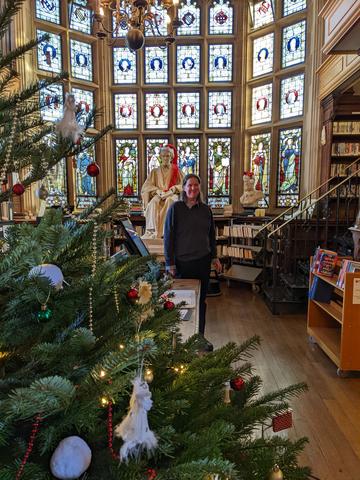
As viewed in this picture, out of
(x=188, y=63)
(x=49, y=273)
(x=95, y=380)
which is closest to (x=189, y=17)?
(x=188, y=63)

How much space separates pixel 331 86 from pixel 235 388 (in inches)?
212

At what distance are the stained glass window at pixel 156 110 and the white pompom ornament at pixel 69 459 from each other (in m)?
7.23

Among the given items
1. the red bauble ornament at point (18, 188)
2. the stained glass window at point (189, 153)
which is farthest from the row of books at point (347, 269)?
the stained glass window at point (189, 153)

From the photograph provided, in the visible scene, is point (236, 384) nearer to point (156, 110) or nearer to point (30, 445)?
point (30, 445)

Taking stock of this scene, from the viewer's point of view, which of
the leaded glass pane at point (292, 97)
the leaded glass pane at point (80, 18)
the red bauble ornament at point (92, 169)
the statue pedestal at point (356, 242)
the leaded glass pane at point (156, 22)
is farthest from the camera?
the leaded glass pane at point (80, 18)

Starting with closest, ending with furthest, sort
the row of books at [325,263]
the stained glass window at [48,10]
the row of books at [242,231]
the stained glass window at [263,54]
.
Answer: the row of books at [325,263]
the row of books at [242,231]
the stained glass window at [48,10]
the stained glass window at [263,54]

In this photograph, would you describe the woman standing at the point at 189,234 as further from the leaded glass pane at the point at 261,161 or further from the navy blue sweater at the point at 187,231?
the leaded glass pane at the point at 261,161

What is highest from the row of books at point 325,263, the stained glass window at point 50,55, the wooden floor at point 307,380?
the stained glass window at point 50,55

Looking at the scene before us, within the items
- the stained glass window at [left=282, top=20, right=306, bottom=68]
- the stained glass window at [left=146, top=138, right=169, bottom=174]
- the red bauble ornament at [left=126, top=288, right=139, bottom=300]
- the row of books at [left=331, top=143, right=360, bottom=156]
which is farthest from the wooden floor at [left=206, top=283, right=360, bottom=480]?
the stained glass window at [left=282, top=20, right=306, bottom=68]

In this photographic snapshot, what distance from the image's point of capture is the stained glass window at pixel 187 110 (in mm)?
7184

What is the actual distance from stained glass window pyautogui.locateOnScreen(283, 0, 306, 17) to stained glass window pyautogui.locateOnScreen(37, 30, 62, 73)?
13.8 feet

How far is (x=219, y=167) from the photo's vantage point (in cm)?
716

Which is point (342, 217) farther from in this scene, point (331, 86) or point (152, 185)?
point (152, 185)

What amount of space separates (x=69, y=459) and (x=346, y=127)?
6.11m
